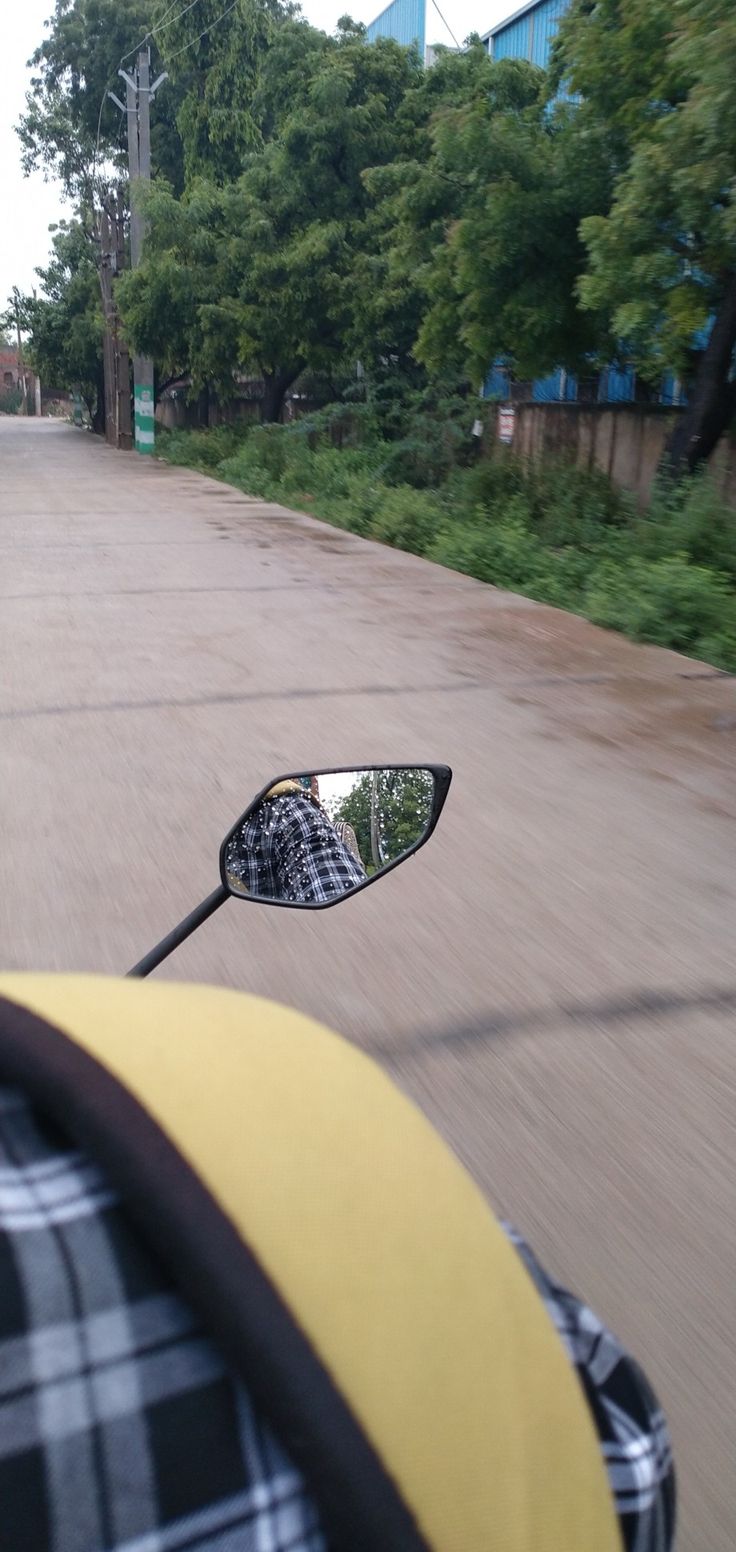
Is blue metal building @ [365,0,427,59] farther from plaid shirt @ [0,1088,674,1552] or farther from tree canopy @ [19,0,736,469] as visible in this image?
plaid shirt @ [0,1088,674,1552]

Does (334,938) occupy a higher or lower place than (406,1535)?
lower

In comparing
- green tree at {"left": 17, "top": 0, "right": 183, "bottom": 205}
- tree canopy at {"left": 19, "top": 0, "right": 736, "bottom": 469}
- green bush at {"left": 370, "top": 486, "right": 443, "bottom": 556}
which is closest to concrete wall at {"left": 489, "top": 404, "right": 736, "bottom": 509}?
tree canopy at {"left": 19, "top": 0, "right": 736, "bottom": 469}

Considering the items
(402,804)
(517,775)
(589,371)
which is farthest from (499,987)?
(589,371)

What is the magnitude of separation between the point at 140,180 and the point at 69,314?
19.4 meters

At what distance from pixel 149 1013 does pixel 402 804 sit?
5.43 feet

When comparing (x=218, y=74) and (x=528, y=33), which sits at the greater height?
(x=218, y=74)

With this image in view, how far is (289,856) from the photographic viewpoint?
2564mm

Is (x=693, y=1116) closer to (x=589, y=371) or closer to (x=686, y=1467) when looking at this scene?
(x=686, y=1467)

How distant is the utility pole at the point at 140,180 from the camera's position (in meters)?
34.0

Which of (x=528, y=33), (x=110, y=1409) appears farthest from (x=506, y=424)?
(x=110, y=1409)

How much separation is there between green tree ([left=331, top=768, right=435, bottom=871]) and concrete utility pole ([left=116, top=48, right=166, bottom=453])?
3125 cm

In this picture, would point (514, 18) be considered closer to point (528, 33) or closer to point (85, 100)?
point (528, 33)

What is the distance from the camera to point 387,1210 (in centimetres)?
103

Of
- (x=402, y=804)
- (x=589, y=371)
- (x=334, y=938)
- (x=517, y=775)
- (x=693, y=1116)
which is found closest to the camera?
(x=402, y=804)
